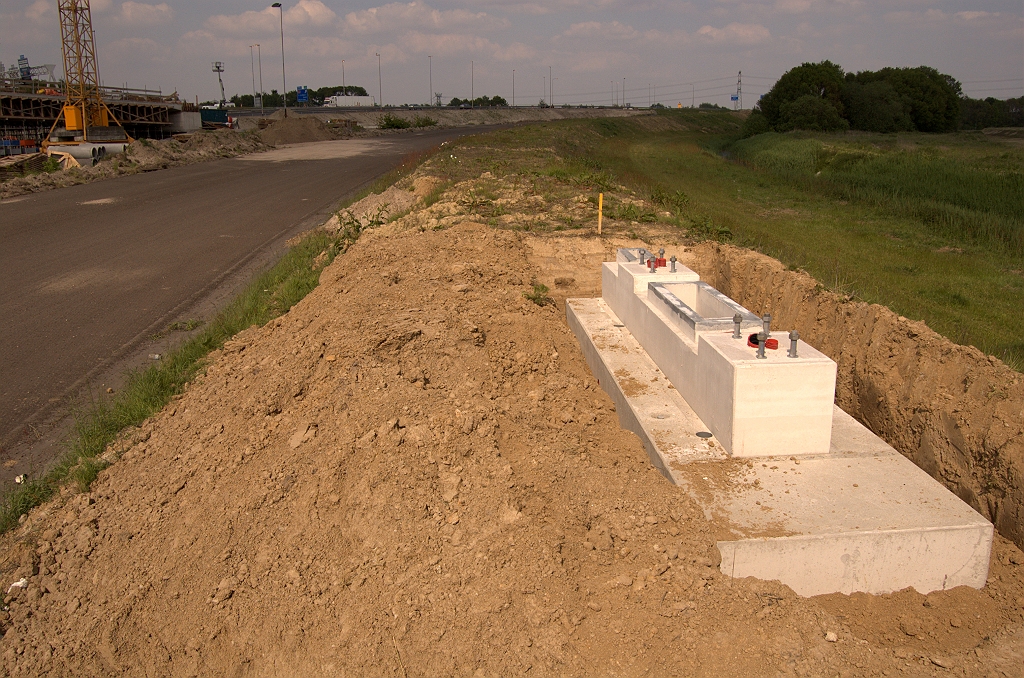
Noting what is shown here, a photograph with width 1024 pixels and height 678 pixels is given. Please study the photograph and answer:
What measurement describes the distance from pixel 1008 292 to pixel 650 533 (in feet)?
28.6

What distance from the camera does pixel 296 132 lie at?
47719mm

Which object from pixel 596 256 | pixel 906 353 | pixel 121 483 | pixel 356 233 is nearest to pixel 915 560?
pixel 906 353

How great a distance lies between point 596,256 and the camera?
12367mm

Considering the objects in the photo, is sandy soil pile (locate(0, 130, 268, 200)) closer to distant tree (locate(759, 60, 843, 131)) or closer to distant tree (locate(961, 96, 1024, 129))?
distant tree (locate(759, 60, 843, 131))

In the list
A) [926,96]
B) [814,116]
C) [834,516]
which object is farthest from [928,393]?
[926,96]

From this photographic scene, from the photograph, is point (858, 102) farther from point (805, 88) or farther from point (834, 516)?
point (834, 516)

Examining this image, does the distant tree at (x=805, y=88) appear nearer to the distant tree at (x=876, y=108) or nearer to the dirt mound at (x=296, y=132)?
the distant tree at (x=876, y=108)

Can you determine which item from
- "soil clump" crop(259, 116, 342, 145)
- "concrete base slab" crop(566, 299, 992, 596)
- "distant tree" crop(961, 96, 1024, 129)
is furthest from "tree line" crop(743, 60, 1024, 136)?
"concrete base slab" crop(566, 299, 992, 596)

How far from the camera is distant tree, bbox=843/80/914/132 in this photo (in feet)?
173

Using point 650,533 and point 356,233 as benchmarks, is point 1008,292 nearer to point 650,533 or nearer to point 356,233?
point 650,533

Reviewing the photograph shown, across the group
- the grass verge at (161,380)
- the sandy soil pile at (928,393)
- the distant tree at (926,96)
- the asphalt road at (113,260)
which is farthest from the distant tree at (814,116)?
the sandy soil pile at (928,393)

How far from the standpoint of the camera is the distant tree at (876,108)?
A: 173 feet

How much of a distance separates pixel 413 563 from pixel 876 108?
57134 millimetres

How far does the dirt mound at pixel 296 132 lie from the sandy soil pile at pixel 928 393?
42260 millimetres
